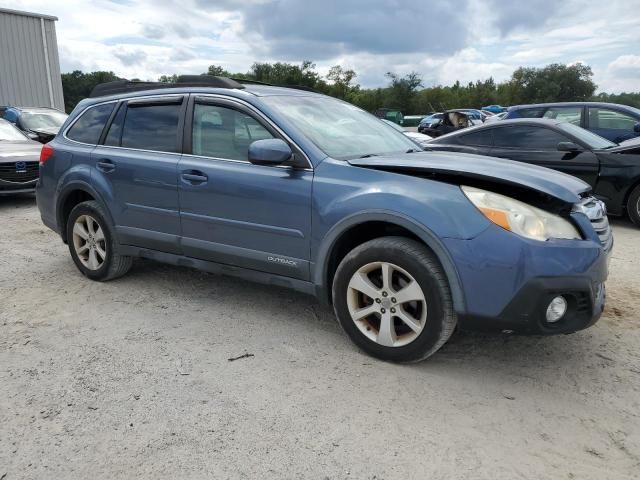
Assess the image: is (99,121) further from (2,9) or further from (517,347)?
(2,9)

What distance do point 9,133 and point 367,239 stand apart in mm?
9049

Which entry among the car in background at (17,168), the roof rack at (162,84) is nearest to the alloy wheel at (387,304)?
the roof rack at (162,84)

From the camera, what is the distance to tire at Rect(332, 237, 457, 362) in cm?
296

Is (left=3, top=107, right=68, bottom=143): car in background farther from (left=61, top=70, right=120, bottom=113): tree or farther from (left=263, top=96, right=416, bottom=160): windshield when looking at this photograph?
(left=61, top=70, right=120, bottom=113): tree

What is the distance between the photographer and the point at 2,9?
19.9m

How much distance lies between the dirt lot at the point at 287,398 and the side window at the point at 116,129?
4.41 feet

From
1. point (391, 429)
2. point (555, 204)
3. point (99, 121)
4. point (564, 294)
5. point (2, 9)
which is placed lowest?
point (391, 429)

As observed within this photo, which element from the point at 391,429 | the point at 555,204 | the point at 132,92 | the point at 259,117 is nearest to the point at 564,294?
the point at 555,204

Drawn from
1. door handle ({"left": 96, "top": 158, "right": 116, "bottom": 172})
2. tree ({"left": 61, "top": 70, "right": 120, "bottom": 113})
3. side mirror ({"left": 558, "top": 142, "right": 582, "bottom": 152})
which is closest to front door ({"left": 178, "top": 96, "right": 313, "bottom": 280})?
door handle ({"left": 96, "top": 158, "right": 116, "bottom": 172})

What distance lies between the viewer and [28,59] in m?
21.5

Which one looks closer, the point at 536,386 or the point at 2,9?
the point at 536,386

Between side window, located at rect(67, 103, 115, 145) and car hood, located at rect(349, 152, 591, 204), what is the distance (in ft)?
8.21

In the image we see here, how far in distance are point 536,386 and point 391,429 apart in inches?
36.9

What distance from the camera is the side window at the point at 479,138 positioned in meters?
7.74
